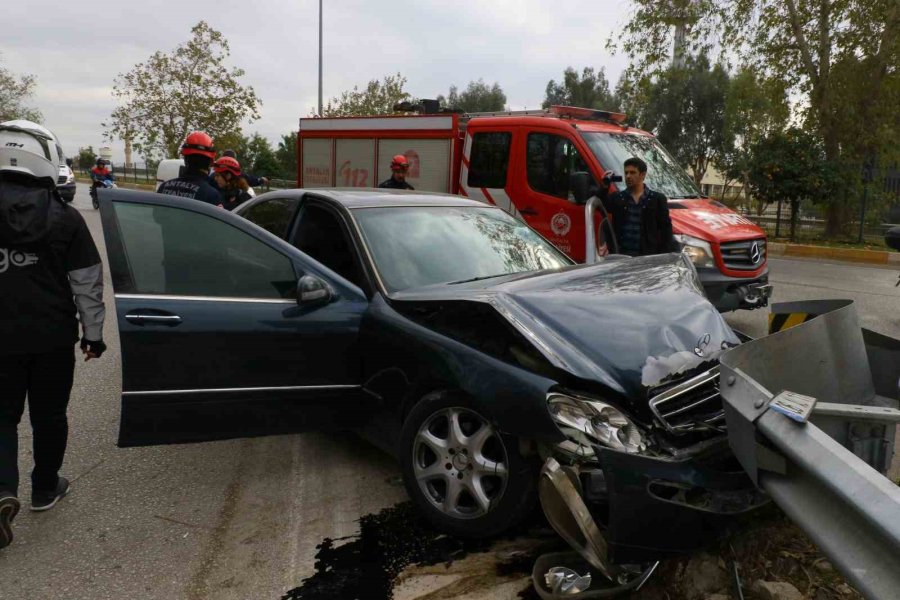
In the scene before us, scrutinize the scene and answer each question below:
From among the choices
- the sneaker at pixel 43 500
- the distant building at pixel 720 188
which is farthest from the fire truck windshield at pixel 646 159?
the distant building at pixel 720 188

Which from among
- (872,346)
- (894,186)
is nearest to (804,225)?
(894,186)

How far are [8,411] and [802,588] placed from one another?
3.25m

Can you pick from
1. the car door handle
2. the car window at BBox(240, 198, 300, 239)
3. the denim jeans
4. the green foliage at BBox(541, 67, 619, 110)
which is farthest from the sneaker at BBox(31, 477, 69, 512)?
the green foliage at BBox(541, 67, 619, 110)

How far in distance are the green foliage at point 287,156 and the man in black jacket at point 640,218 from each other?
116 ft

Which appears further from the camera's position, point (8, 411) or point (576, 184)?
point (576, 184)

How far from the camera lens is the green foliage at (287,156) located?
40.4m

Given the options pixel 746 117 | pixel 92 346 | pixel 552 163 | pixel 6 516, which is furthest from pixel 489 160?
pixel 746 117

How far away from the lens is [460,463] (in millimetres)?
3010

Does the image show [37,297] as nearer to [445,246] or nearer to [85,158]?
[445,246]

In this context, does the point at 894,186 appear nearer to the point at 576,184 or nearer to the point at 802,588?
the point at 576,184

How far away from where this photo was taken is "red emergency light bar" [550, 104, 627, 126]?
8.66 meters

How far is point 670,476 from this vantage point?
241 cm

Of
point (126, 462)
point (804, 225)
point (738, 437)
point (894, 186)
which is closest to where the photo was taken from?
point (738, 437)

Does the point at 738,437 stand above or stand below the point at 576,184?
below
